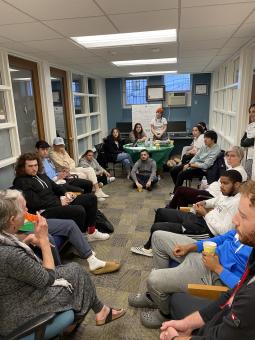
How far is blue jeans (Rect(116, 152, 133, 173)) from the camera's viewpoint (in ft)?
19.1

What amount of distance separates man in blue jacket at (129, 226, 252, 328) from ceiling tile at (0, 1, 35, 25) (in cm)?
219

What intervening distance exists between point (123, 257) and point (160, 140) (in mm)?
4031

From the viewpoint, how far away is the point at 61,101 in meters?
5.49

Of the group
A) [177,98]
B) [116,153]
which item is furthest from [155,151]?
[177,98]

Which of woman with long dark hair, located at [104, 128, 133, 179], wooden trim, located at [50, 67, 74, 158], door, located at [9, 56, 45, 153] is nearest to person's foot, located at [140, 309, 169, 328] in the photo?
door, located at [9, 56, 45, 153]

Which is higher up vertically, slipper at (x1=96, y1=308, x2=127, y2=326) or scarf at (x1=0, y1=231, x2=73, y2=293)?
scarf at (x1=0, y1=231, x2=73, y2=293)

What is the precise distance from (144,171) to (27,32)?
123 inches

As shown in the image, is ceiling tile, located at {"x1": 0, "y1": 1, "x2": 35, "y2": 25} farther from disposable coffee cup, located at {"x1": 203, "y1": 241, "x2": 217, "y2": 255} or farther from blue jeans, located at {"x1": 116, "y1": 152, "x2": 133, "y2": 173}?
blue jeans, located at {"x1": 116, "y1": 152, "x2": 133, "y2": 173}

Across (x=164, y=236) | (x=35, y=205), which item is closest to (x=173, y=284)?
(x=164, y=236)

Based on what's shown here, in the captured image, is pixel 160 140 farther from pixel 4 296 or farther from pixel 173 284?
pixel 4 296

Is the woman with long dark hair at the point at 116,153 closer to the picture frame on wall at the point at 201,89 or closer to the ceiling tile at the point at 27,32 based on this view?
the picture frame on wall at the point at 201,89

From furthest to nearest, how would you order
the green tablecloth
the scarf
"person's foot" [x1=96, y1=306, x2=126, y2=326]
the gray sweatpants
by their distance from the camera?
the green tablecloth
"person's foot" [x1=96, y1=306, x2=126, y2=326]
the gray sweatpants
the scarf

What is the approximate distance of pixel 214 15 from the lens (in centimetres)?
232

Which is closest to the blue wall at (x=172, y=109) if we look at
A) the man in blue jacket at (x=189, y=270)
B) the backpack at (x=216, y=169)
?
the backpack at (x=216, y=169)
